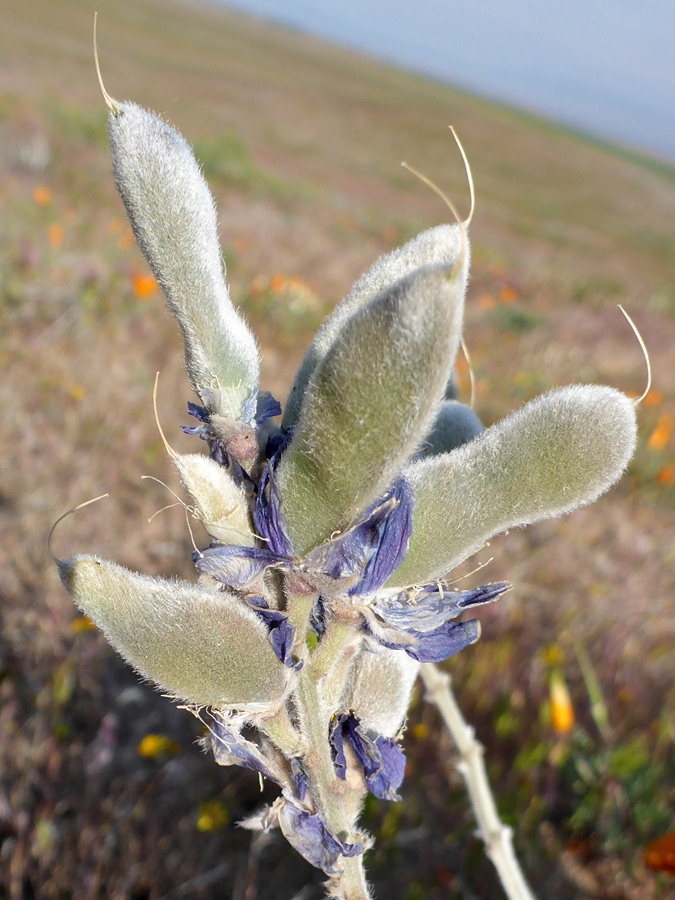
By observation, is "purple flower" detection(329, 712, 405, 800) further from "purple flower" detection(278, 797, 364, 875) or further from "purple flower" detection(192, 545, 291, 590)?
"purple flower" detection(192, 545, 291, 590)

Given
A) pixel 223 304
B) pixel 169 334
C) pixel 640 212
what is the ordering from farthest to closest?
pixel 640 212 → pixel 169 334 → pixel 223 304

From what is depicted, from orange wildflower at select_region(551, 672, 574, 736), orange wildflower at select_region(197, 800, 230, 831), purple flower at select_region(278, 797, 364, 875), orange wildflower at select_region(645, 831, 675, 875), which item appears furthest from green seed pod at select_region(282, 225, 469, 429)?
orange wildflower at select_region(551, 672, 574, 736)

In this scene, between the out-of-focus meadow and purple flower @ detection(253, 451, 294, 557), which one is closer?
purple flower @ detection(253, 451, 294, 557)

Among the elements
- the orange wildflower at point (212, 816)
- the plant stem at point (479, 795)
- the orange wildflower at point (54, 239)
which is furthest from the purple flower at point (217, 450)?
the orange wildflower at point (54, 239)

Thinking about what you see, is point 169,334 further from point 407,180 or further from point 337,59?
point 337,59

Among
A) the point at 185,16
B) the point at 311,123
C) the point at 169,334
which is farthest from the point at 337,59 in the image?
the point at 169,334

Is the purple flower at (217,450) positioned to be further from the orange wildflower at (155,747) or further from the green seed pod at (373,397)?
the orange wildflower at (155,747)

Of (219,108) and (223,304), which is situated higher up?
(223,304)
